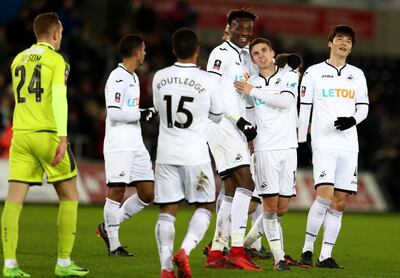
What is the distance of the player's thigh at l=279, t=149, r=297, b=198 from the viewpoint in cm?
1203

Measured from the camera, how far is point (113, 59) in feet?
78.8

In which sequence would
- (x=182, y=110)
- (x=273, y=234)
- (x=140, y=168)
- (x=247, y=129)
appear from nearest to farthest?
(x=182, y=110) < (x=247, y=129) < (x=273, y=234) < (x=140, y=168)

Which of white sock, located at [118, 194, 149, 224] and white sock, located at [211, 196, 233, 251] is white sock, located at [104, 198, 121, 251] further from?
white sock, located at [211, 196, 233, 251]

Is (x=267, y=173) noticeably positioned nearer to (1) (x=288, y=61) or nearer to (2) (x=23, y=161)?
(1) (x=288, y=61)

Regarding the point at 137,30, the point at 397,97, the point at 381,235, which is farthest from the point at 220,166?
the point at 397,97

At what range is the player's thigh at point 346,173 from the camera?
12109 millimetres

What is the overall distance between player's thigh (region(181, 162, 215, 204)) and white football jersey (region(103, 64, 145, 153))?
105 inches

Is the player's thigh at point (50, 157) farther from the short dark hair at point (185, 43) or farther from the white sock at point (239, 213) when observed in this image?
the white sock at point (239, 213)

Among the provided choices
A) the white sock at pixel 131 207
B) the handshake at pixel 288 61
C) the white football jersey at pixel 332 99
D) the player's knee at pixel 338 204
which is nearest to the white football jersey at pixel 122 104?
the white sock at pixel 131 207

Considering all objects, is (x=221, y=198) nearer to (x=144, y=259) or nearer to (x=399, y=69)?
(x=144, y=259)

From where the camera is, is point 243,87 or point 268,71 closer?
point 243,87

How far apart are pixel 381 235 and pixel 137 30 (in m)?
9.81

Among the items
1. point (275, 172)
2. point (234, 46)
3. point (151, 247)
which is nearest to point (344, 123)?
point (275, 172)

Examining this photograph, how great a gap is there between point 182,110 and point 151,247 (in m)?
4.37
